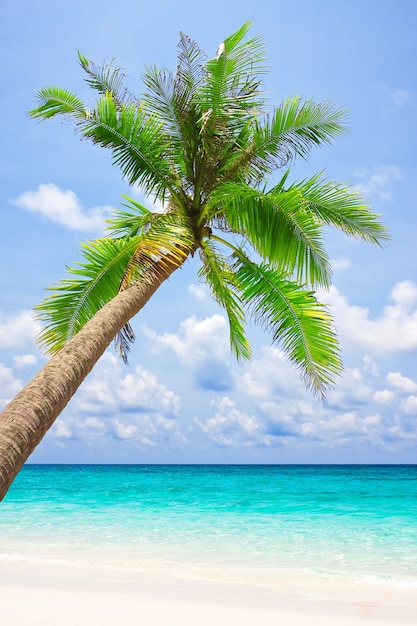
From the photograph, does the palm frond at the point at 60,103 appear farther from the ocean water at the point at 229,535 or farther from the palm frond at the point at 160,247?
the ocean water at the point at 229,535

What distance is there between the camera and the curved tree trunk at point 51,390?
4.23 metres

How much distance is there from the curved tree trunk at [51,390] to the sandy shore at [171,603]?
2.86m

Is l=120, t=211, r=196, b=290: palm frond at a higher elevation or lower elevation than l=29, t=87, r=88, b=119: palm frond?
lower

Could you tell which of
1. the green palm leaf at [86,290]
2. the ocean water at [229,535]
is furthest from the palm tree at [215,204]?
the ocean water at [229,535]

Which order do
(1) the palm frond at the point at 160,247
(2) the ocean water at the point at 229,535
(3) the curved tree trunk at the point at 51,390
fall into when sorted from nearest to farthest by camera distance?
(3) the curved tree trunk at the point at 51,390, (1) the palm frond at the point at 160,247, (2) the ocean water at the point at 229,535

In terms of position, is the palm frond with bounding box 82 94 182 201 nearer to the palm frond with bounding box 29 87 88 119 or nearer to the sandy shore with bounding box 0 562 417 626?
the palm frond with bounding box 29 87 88 119

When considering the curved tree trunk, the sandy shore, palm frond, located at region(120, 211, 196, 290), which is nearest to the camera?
the curved tree trunk

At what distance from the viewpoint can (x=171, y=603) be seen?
24.3 ft

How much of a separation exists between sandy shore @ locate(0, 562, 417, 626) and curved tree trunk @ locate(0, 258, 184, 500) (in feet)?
9.38

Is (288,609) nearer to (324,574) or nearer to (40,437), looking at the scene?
(324,574)

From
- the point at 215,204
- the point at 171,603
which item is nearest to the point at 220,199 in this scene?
the point at 215,204

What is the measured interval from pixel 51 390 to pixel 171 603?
12.8ft

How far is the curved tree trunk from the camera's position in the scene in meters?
4.23

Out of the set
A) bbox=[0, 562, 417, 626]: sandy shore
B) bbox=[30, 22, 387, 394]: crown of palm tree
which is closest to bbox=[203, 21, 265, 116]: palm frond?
bbox=[30, 22, 387, 394]: crown of palm tree
